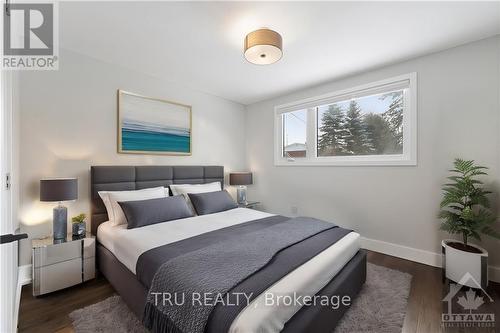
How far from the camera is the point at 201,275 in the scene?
128cm

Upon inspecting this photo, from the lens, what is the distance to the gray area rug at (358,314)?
Answer: 159 centimetres

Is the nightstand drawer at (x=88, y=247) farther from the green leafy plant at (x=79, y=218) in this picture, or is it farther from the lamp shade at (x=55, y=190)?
the lamp shade at (x=55, y=190)

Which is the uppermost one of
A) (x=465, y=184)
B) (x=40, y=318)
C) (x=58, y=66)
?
(x=58, y=66)

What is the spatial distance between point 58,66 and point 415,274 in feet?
15.0

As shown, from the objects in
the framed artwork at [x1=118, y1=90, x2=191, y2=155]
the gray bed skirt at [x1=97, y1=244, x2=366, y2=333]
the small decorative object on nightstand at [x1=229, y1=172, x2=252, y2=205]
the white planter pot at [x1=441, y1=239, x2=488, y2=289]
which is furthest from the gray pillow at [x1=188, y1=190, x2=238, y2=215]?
the white planter pot at [x1=441, y1=239, x2=488, y2=289]

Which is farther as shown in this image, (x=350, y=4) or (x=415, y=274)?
(x=415, y=274)

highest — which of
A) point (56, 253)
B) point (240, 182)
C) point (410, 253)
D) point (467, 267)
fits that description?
point (240, 182)

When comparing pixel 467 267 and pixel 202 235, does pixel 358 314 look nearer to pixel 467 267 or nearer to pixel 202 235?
pixel 467 267

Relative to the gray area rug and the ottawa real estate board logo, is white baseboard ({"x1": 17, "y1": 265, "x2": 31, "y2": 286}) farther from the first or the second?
the ottawa real estate board logo

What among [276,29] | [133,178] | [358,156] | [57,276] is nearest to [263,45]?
[276,29]

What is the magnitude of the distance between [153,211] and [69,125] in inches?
55.2

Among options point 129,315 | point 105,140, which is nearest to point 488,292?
point 129,315

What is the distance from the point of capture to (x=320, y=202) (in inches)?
137

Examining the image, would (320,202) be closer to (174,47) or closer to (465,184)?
(465,184)
